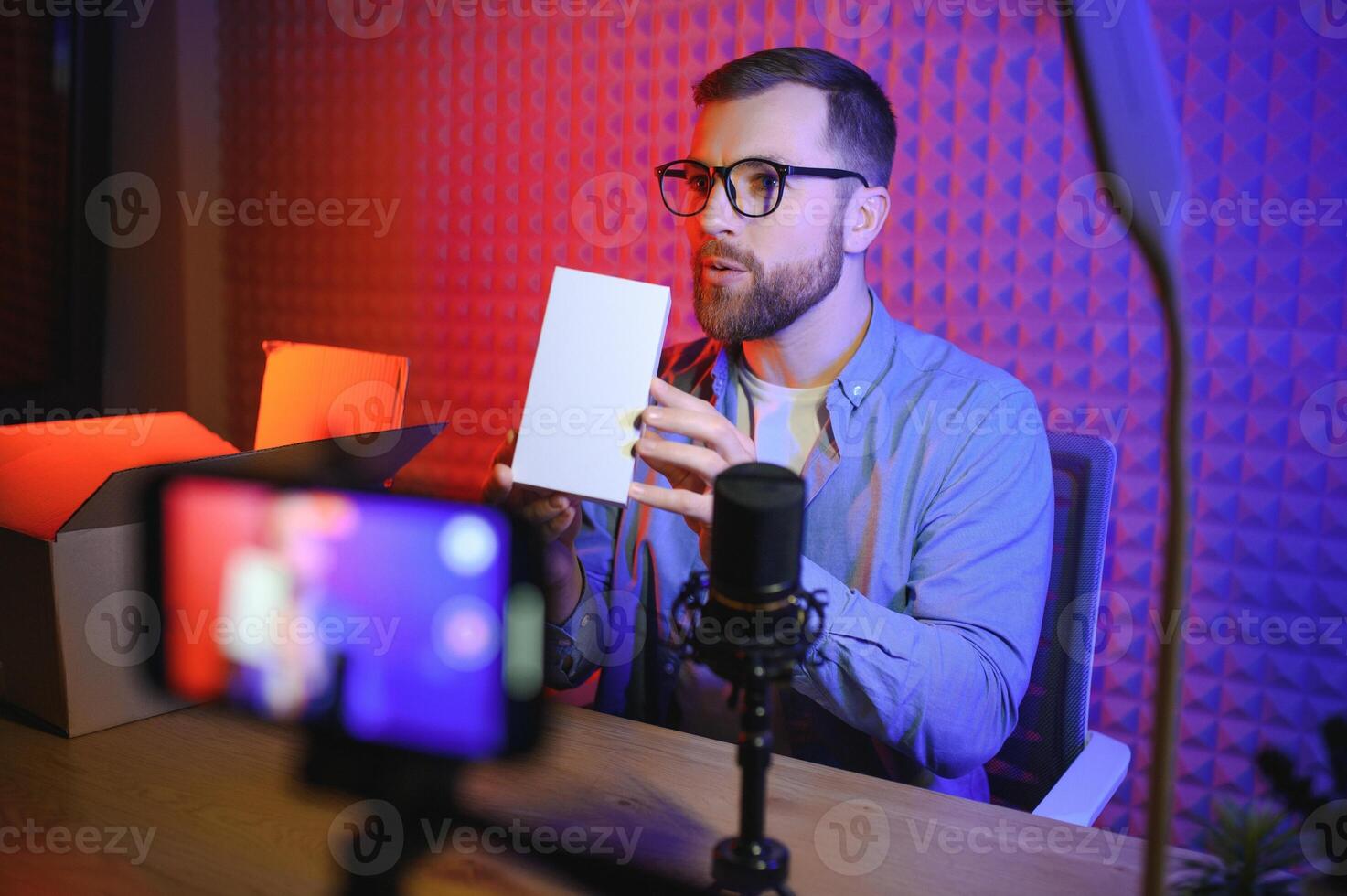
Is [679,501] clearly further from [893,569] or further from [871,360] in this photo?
[871,360]

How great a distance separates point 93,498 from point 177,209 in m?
2.52

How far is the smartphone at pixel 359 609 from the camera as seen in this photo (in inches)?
32.1

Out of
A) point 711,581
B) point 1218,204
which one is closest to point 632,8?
point 1218,204

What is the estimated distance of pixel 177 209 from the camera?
323cm

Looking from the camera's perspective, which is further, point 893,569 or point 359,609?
point 893,569

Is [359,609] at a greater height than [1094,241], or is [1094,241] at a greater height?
[1094,241]

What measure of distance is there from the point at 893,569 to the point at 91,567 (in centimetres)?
128
